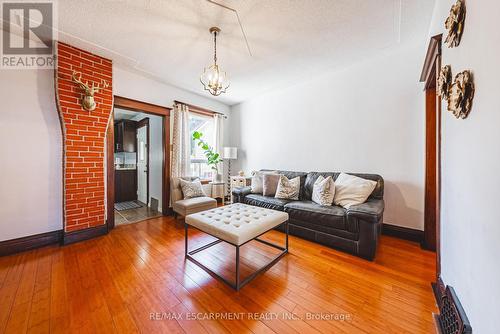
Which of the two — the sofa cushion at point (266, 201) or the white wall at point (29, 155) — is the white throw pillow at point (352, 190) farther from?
the white wall at point (29, 155)

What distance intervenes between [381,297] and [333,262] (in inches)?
20.8

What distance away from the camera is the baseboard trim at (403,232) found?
7.90 feet

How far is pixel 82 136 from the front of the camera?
247 centimetres

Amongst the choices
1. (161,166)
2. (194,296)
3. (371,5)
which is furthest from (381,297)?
(161,166)

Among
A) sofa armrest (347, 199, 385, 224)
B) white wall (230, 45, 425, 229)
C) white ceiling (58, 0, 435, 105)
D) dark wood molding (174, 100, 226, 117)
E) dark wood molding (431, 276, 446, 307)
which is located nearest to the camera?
dark wood molding (431, 276, 446, 307)

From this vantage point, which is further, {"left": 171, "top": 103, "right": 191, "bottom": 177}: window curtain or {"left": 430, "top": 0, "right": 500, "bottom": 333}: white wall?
{"left": 171, "top": 103, "right": 191, "bottom": 177}: window curtain

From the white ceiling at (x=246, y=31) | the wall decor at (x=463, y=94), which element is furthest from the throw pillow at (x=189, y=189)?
the wall decor at (x=463, y=94)

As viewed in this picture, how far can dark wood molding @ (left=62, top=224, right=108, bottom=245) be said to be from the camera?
2344 mm

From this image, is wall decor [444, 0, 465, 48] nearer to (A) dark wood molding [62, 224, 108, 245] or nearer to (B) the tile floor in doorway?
(A) dark wood molding [62, 224, 108, 245]

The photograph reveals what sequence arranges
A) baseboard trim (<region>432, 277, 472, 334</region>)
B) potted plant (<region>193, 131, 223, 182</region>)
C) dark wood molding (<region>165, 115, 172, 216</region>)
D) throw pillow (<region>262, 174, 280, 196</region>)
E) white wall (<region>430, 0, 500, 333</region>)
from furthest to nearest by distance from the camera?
potted plant (<region>193, 131, 223, 182</region>), dark wood molding (<region>165, 115, 172, 216</region>), throw pillow (<region>262, 174, 280, 196</region>), baseboard trim (<region>432, 277, 472, 334</region>), white wall (<region>430, 0, 500, 333</region>)

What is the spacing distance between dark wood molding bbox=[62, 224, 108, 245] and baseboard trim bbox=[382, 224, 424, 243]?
4121mm

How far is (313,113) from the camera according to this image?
3.37 meters

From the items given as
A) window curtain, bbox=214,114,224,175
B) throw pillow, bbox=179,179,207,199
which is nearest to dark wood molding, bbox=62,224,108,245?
throw pillow, bbox=179,179,207,199

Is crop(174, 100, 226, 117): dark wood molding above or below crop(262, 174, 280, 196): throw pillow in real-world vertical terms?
above
